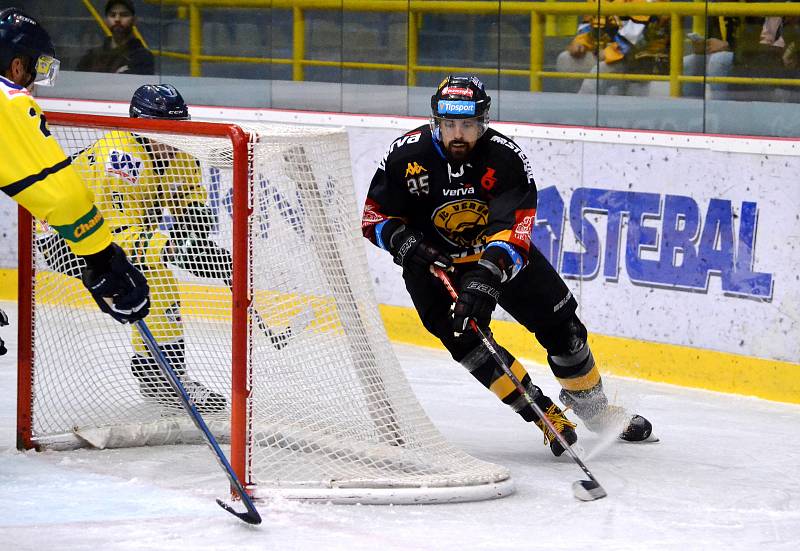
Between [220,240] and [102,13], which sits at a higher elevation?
[102,13]

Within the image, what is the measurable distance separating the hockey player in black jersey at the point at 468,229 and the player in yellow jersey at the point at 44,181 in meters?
0.96

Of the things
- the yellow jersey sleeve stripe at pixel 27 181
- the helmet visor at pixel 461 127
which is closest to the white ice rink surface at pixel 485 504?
the yellow jersey sleeve stripe at pixel 27 181

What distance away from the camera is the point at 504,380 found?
4.25 meters

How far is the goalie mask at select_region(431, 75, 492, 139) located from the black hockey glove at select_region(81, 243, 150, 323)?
1074 millimetres

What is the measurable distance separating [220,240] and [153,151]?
1.11ft

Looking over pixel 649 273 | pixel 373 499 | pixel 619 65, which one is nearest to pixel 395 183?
pixel 373 499

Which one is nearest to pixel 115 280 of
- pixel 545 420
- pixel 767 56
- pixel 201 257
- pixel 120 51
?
pixel 201 257

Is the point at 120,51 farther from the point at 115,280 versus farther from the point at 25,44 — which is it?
the point at 115,280

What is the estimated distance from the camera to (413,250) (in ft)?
Result: 13.5

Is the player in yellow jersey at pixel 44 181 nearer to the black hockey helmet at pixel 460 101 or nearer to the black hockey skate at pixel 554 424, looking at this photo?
the black hockey helmet at pixel 460 101

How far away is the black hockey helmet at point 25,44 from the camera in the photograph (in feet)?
11.6

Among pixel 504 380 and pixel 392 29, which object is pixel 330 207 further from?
pixel 392 29

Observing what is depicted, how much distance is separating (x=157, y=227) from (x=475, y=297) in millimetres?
1040

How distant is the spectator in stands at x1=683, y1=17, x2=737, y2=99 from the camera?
5.84 meters
